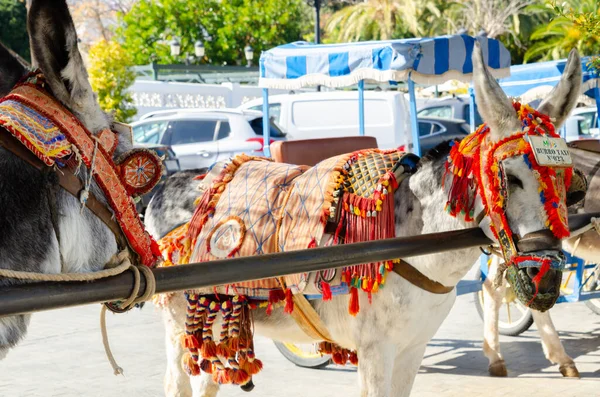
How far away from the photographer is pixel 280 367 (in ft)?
20.6

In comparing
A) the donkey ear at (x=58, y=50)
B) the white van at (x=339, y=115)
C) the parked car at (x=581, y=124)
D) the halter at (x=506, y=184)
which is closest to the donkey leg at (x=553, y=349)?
the halter at (x=506, y=184)

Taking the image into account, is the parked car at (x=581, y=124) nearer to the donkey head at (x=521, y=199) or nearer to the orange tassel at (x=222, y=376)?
the donkey head at (x=521, y=199)

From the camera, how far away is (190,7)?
3456 cm

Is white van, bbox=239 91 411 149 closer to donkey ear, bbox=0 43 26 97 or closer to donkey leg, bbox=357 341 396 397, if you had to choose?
donkey leg, bbox=357 341 396 397

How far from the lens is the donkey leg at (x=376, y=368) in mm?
3533

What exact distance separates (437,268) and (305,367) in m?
2.89

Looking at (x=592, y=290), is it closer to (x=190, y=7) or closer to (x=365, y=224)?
(x=365, y=224)

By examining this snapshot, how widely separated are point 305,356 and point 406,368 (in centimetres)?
251

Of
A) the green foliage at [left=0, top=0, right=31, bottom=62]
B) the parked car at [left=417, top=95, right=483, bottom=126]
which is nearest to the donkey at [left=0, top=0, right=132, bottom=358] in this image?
the parked car at [left=417, top=95, right=483, bottom=126]

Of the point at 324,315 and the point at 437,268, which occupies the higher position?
the point at 437,268

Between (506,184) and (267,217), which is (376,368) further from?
(506,184)

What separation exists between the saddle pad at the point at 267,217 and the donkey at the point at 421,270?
1.05 ft

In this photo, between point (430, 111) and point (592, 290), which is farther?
point (430, 111)

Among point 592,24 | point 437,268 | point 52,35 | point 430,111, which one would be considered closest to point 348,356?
point 437,268
